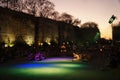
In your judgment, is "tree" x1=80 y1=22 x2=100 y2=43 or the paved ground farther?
"tree" x1=80 y1=22 x2=100 y2=43

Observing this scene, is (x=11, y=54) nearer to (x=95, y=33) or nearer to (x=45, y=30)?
(x=45, y=30)

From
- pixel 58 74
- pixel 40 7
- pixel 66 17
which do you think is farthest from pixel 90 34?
pixel 58 74

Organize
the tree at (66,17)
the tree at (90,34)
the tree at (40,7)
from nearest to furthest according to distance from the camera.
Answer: the tree at (40,7), the tree at (66,17), the tree at (90,34)

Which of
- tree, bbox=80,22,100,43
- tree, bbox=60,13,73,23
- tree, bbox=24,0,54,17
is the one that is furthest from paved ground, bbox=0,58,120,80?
tree, bbox=80,22,100,43

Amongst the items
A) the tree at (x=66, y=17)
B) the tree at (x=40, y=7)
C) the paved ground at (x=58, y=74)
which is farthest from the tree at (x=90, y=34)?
the paved ground at (x=58, y=74)

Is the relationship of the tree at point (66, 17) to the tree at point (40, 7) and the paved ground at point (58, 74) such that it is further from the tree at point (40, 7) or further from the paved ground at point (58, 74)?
Result: the paved ground at point (58, 74)

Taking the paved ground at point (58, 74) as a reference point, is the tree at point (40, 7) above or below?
above

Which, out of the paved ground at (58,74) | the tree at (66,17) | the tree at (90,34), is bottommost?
the paved ground at (58,74)

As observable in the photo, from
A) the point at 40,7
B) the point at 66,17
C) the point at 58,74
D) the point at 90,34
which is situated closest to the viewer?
the point at 58,74

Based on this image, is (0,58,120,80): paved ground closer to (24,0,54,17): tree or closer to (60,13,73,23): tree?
(24,0,54,17): tree

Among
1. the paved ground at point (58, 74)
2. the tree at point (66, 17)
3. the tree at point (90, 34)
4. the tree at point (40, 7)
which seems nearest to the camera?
the paved ground at point (58, 74)

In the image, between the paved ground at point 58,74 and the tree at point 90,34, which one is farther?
the tree at point 90,34

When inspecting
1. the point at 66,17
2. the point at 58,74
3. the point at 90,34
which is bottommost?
the point at 58,74

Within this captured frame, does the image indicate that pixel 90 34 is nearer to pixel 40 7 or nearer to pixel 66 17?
pixel 66 17
